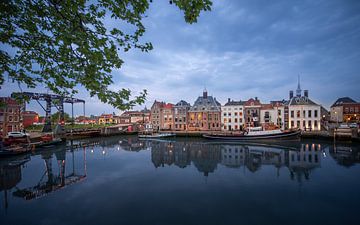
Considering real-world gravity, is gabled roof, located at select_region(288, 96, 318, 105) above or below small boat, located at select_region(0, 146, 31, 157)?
above

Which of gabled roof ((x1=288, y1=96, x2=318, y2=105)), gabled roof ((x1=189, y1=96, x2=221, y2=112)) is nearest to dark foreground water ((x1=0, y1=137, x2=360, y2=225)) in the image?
gabled roof ((x1=288, y1=96, x2=318, y2=105))

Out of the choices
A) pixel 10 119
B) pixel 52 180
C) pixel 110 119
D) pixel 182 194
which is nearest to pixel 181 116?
pixel 10 119

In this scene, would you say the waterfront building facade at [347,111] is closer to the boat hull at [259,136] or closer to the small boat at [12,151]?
the boat hull at [259,136]

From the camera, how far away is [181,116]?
2446 inches

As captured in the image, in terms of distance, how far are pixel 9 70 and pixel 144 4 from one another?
3.88 meters

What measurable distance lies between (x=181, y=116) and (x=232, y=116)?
18.1m

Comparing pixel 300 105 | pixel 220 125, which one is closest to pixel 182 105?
pixel 220 125

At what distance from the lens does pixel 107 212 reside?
902 cm

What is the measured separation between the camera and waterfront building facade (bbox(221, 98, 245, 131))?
55531mm

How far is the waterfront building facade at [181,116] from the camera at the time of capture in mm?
61731

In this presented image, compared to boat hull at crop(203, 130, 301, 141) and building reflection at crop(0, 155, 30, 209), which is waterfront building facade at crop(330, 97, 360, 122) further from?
building reflection at crop(0, 155, 30, 209)

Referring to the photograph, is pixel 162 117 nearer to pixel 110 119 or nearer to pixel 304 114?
pixel 304 114

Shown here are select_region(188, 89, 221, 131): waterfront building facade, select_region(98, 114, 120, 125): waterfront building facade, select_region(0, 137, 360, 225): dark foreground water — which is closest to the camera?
select_region(0, 137, 360, 225): dark foreground water

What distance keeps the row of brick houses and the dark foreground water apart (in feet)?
113
